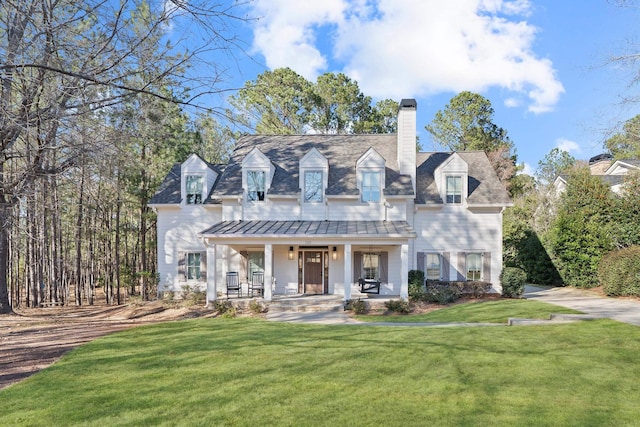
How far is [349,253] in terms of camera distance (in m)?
14.1

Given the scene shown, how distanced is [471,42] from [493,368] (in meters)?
11.5

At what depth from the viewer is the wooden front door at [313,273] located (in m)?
16.3

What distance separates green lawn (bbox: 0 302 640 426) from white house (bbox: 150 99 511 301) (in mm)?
7276

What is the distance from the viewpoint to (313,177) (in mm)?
16297

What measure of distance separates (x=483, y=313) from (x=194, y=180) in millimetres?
13431

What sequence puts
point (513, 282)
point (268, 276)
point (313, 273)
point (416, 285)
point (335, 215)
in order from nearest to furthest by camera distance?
point (268, 276)
point (416, 285)
point (513, 282)
point (335, 215)
point (313, 273)

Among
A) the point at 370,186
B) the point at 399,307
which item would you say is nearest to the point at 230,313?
the point at 399,307

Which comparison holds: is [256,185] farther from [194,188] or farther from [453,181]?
[453,181]

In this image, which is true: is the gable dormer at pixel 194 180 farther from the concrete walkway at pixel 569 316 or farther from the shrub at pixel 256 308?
the concrete walkway at pixel 569 316

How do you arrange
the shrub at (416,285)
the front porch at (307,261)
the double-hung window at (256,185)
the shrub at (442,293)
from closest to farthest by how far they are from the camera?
the shrub at (442,293) < the shrub at (416,285) < the front porch at (307,261) < the double-hung window at (256,185)

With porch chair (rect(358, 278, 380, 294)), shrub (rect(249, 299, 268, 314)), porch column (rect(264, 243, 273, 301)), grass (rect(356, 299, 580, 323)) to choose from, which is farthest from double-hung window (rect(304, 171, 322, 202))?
grass (rect(356, 299, 580, 323))

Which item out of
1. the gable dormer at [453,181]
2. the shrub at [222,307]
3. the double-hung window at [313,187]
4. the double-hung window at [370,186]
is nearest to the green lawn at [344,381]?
the shrub at [222,307]

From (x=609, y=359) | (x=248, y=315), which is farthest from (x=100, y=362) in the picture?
(x=609, y=359)

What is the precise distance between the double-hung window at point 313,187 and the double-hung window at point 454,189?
5.89 meters
